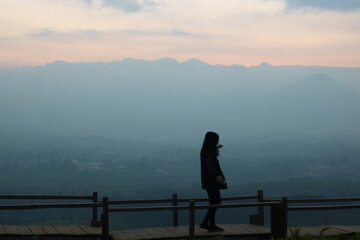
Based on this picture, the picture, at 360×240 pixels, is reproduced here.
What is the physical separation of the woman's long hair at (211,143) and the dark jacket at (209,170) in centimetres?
6

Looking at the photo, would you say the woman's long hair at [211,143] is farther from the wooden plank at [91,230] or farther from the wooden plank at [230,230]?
the wooden plank at [91,230]

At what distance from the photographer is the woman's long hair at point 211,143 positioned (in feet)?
32.8

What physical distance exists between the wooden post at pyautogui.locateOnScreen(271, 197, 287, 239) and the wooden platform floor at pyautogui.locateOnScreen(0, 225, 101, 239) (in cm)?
329

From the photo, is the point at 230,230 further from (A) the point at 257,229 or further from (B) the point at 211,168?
(B) the point at 211,168

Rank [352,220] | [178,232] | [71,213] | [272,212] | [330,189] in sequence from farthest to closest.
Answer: [330,189]
[71,213]
[352,220]
[178,232]
[272,212]

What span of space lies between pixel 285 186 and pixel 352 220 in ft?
184

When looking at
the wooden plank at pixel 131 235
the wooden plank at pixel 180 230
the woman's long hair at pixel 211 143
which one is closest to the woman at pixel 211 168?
the woman's long hair at pixel 211 143

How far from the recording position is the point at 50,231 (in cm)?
1050

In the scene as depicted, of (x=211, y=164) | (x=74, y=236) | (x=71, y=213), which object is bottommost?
(x=71, y=213)

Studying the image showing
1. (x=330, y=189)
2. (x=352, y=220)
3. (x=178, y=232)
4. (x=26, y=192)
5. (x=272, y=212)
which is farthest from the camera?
(x=26, y=192)

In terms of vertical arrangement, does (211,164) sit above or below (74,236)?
above

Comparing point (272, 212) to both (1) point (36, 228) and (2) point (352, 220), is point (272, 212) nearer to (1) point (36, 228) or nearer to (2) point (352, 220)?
(1) point (36, 228)

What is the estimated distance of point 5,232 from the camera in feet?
33.6

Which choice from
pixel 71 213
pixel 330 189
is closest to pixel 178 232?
pixel 71 213
